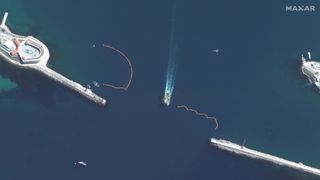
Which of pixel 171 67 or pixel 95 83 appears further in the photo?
pixel 171 67

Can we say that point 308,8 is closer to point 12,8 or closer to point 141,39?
point 141,39

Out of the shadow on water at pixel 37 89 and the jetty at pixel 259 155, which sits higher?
the shadow on water at pixel 37 89

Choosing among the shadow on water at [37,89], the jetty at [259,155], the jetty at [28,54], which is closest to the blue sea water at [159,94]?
the shadow on water at [37,89]

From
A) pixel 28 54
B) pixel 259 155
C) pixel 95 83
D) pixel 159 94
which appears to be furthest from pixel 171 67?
pixel 28 54

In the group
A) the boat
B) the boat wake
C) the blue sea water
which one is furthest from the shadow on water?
the boat wake

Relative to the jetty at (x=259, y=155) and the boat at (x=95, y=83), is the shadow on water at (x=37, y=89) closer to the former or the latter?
the boat at (x=95, y=83)

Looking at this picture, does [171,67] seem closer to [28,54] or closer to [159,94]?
[159,94]
